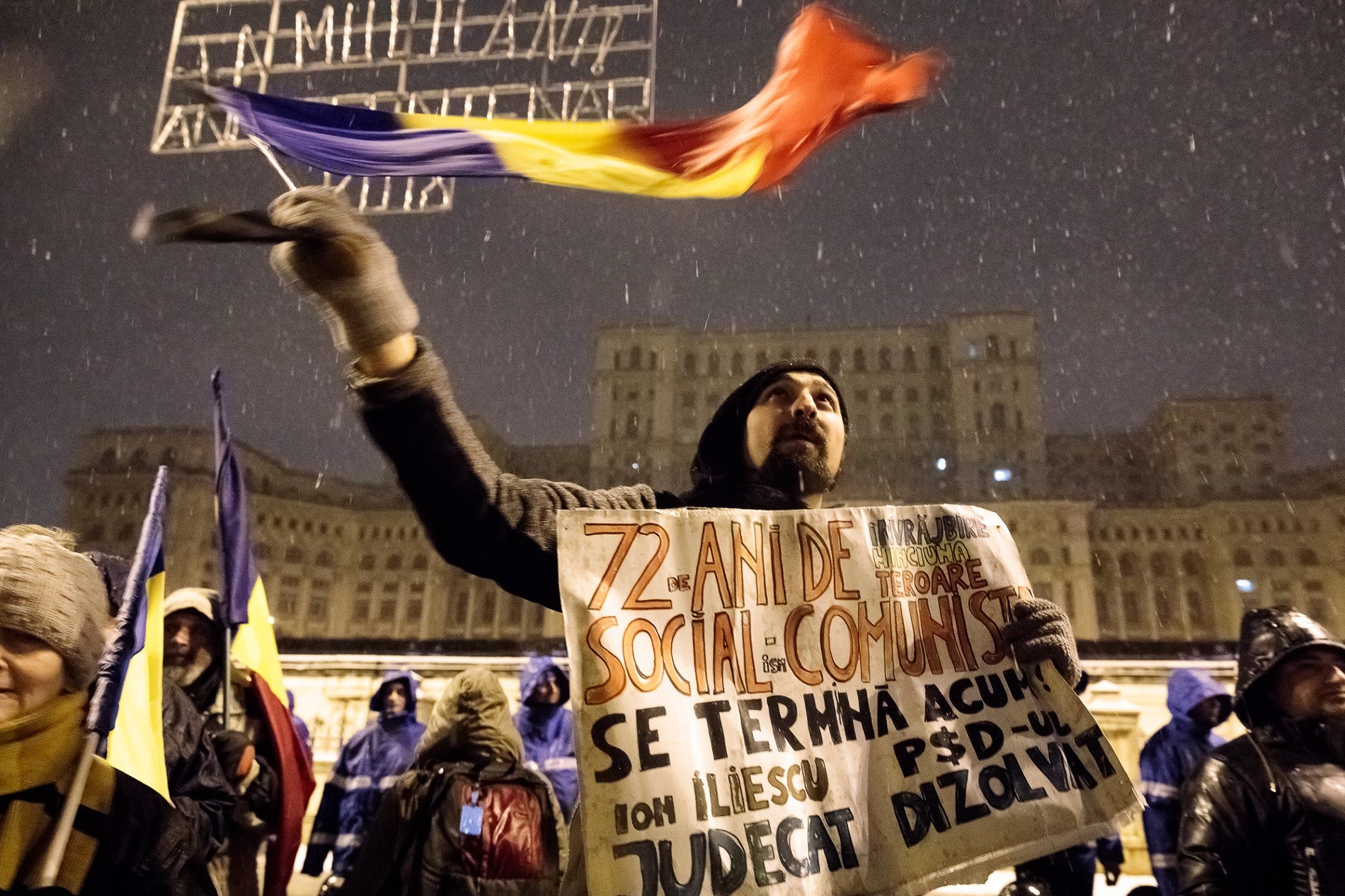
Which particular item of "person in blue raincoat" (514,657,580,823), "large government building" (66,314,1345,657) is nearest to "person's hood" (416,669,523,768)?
"person in blue raincoat" (514,657,580,823)

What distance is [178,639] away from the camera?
428 cm

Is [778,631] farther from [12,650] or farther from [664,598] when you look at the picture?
[12,650]

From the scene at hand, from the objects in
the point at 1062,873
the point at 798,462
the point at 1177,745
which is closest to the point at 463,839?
the point at 798,462

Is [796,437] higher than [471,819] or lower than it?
higher

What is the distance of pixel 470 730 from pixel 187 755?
1000mm

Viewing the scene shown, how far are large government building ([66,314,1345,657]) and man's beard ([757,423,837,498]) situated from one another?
47055mm

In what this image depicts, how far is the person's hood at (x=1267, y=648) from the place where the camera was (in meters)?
2.94

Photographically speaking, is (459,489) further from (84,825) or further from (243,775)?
(243,775)

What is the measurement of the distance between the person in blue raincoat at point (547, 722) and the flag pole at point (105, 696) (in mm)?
4096

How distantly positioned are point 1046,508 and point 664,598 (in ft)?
176

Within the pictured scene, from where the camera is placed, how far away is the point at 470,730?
3.49 m

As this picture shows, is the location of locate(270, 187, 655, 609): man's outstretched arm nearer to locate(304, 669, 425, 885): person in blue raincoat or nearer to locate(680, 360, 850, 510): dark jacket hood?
locate(680, 360, 850, 510): dark jacket hood

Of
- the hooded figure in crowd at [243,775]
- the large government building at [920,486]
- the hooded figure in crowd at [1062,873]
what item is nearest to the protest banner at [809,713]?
the hooded figure in crowd at [243,775]

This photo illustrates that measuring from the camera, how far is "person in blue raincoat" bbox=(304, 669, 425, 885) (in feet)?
18.5
